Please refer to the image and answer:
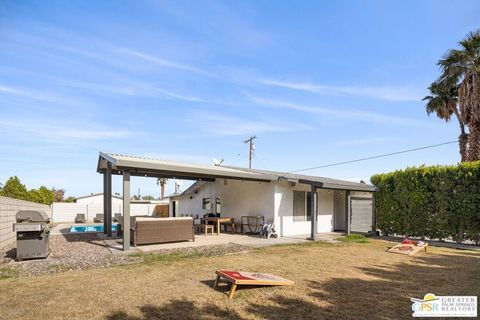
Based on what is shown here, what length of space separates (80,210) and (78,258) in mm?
23080

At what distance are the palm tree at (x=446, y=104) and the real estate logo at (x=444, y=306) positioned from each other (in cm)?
1562

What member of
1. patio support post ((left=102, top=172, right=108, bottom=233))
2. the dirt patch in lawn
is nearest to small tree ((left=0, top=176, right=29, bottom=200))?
patio support post ((left=102, top=172, right=108, bottom=233))

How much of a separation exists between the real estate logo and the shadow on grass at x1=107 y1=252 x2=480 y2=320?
0.14 metres

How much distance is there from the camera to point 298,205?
14.4 meters

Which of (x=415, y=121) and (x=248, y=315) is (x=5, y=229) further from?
(x=415, y=121)

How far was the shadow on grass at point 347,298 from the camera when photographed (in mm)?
4160

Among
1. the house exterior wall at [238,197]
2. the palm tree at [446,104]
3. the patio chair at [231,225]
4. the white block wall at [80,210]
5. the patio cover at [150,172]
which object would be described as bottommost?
the white block wall at [80,210]

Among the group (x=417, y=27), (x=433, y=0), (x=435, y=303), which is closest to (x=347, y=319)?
(x=435, y=303)

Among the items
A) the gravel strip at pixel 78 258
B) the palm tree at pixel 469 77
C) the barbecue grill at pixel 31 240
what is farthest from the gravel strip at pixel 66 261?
the palm tree at pixel 469 77

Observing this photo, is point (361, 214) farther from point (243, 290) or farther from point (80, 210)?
point (80, 210)

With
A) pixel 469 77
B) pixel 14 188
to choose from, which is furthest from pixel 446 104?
pixel 14 188

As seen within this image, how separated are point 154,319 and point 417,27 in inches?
437

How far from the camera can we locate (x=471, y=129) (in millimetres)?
16500

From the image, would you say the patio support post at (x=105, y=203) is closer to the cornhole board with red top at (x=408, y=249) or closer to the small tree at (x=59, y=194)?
the cornhole board with red top at (x=408, y=249)
